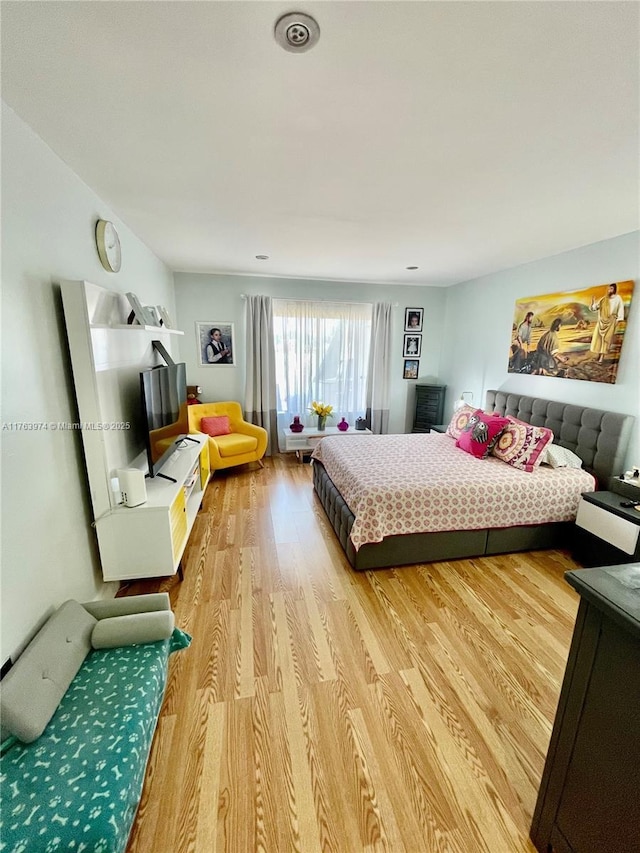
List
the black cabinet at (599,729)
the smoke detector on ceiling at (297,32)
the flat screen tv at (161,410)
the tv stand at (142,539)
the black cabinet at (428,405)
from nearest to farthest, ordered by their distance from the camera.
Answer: the black cabinet at (599,729)
the smoke detector on ceiling at (297,32)
the tv stand at (142,539)
the flat screen tv at (161,410)
the black cabinet at (428,405)

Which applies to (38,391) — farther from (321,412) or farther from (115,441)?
(321,412)

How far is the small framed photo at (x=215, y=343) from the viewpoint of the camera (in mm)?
4602

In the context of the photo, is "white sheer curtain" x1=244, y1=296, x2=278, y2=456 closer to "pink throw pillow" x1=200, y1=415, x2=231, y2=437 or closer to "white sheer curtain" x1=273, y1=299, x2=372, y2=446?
"white sheer curtain" x1=273, y1=299, x2=372, y2=446

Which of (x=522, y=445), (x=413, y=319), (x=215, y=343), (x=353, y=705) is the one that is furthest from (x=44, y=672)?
(x=413, y=319)

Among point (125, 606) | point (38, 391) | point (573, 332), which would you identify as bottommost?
point (125, 606)

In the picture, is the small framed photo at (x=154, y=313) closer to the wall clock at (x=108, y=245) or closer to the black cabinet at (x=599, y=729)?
the wall clock at (x=108, y=245)

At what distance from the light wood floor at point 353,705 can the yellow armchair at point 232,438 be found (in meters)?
1.44

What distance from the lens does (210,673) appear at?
5.61ft

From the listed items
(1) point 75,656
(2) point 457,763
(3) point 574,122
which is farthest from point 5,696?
(3) point 574,122

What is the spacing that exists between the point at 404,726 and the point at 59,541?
1.77 m

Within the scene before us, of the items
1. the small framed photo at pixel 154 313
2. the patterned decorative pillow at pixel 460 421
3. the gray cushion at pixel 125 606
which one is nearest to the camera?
the gray cushion at pixel 125 606

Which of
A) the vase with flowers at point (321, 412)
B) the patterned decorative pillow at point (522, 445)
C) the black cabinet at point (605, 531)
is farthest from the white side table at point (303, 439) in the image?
the black cabinet at point (605, 531)

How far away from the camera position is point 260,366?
4707 mm

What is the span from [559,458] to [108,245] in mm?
3664
